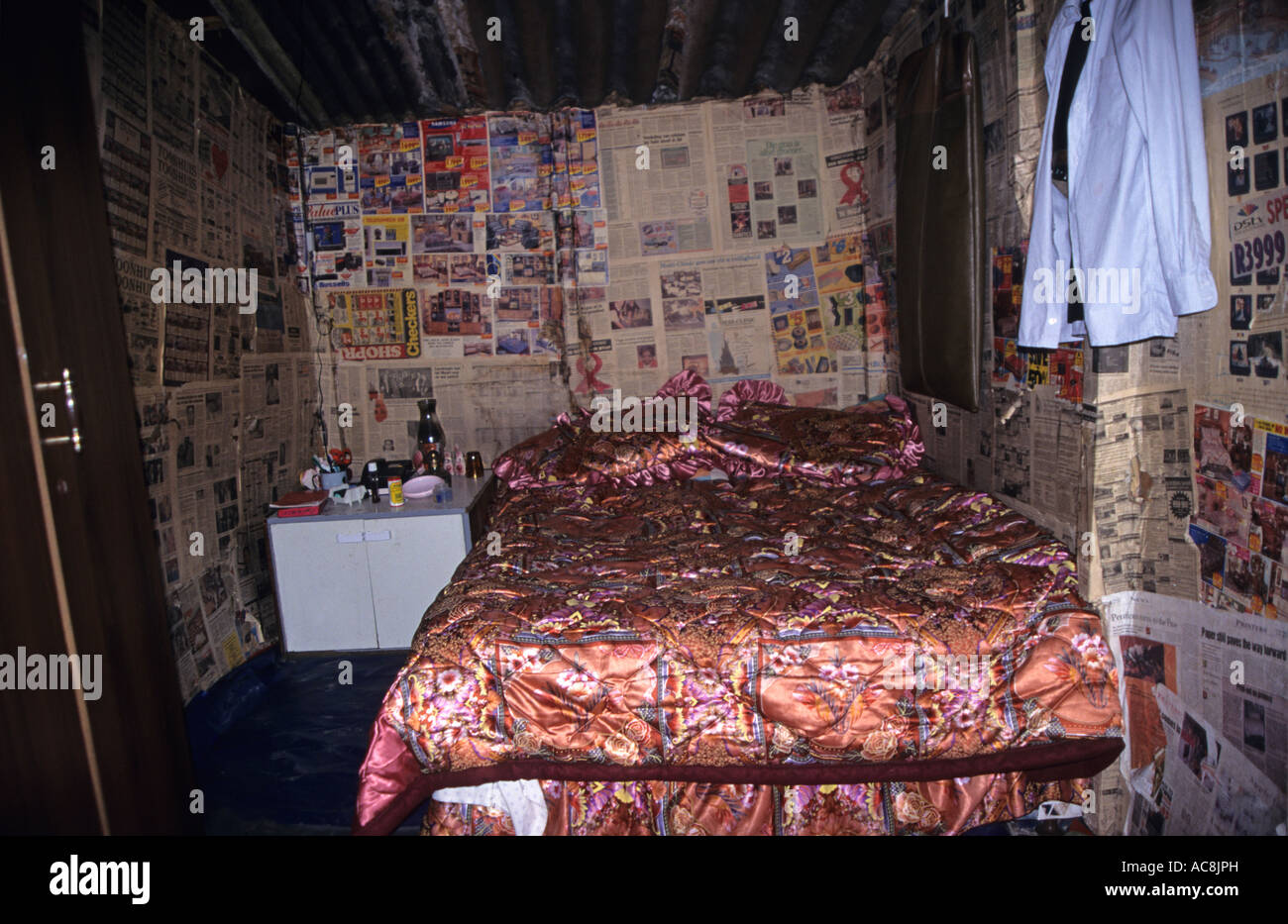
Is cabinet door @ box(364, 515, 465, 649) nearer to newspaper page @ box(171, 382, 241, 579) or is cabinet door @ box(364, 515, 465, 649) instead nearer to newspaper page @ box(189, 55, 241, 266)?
newspaper page @ box(171, 382, 241, 579)

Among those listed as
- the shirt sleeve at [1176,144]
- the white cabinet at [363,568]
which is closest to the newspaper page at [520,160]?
the white cabinet at [363,568]

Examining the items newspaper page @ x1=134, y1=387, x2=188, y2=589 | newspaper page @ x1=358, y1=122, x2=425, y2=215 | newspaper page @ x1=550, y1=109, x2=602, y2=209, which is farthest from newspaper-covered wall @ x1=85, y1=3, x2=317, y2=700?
newspaper page @ x1=550, y1=109, x2=602, y2=209

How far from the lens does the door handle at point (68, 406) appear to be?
1.25 meters

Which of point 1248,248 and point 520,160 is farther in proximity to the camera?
point 520,160

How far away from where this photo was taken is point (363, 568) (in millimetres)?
2967

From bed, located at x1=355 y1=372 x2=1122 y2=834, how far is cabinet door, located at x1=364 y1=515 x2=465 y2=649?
962 mm

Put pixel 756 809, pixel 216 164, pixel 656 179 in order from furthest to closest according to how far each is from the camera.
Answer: pixel 656 179 < pixel 216 164 < pixel 756 809

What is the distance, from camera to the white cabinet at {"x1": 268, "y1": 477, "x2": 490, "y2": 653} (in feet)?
9.64

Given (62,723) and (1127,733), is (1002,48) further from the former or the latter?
(62,723)

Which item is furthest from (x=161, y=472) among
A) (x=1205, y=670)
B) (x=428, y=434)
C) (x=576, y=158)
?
(x=1205, y=670)

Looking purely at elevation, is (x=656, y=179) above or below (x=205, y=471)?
above

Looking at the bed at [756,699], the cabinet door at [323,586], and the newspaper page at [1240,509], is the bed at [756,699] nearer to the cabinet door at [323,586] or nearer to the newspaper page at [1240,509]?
the newspaper page at [1240,509]

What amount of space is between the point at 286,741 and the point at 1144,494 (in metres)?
2.72

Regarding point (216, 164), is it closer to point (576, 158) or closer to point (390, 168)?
point (390, 168)
